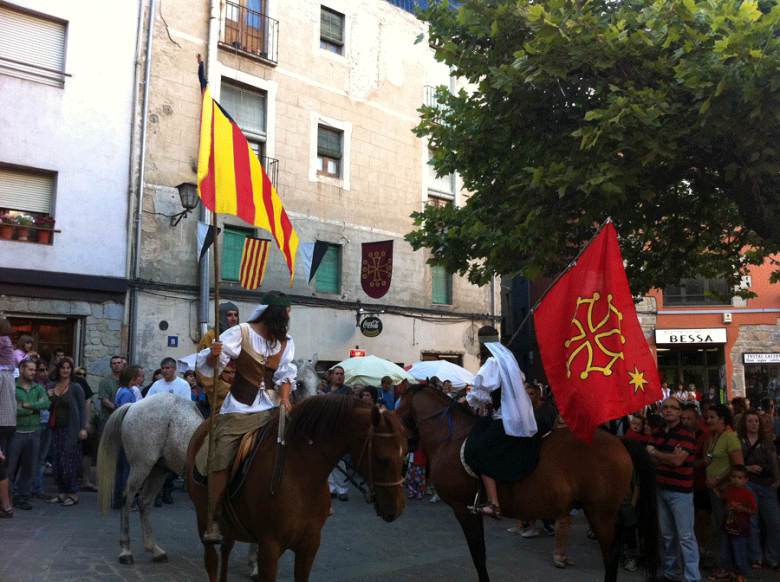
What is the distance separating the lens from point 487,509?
6156mm

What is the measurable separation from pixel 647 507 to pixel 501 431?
143cm

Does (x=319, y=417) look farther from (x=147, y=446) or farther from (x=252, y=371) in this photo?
(x=147, y=446)

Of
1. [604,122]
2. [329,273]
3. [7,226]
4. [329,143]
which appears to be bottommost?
[329,273]

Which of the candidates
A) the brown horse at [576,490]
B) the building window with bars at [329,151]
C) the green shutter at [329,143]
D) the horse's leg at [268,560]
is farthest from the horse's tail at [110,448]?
→ the green shutter at [329,143]

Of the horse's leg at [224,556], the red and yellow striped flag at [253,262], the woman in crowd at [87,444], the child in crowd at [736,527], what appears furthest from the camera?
the red and yellow striped flag at [253,262]

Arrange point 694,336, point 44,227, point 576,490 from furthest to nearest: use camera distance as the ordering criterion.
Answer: point 694,336 < point 44,227 < point 576,490

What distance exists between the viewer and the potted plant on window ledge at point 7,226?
1400 centimetres

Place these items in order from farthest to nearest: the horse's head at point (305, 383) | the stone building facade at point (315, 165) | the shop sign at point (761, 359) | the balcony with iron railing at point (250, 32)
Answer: the shop sign at point (761, 359) → the balcony with iron railing at point (250, 32) → the stone building facade at point (315, 165) → the horse's head at point (305, 383)

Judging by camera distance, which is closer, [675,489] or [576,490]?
[576,490]

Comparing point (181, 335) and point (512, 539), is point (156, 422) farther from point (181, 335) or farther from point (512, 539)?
point (181, 335)

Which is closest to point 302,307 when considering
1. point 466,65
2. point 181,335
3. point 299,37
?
point 181,335

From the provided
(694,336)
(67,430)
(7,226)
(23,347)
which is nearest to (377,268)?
(7,226)

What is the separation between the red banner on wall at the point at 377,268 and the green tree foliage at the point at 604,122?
7.06 metres

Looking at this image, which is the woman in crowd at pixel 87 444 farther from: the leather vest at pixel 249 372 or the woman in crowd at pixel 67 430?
the leather vest at pixel 249 372
